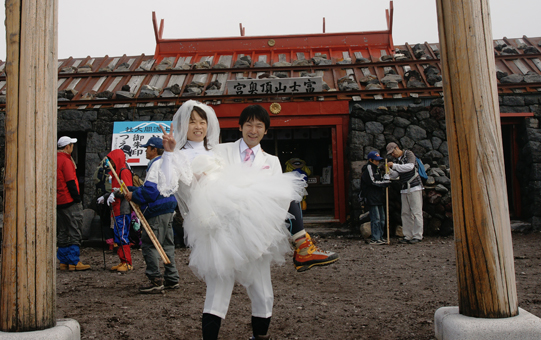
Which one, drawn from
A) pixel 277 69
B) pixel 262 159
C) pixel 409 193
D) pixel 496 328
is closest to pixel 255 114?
pixel 262 159

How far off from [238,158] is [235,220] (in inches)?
20.5

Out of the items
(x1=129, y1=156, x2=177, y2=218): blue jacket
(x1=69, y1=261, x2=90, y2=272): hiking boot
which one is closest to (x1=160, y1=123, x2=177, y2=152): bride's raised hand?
(x1=129, y1=156, x2=177, y2=218): blue jacket

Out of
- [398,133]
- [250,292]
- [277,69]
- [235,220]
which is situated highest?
[277,69]

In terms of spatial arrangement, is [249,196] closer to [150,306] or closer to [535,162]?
[150,306]

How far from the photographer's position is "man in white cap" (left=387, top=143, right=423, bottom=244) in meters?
7.50

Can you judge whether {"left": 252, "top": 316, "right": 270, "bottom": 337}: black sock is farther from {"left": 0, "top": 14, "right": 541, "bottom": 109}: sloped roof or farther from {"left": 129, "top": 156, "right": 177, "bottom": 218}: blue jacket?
{"left": 0, "top": 14, "right": 541, "bottom": 109}: sloped roof

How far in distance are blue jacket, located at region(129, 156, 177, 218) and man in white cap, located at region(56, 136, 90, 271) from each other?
168 centimetres

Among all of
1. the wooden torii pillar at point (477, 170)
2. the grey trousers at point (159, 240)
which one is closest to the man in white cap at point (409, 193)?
the grey trousers at point (159, 240)

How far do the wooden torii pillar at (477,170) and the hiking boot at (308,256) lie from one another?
2.61 feet

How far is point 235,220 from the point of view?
7.91 ft

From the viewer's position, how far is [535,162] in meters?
8.37

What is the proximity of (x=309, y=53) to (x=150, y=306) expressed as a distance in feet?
28.9

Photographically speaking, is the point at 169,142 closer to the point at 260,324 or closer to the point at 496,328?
the point at 260,324

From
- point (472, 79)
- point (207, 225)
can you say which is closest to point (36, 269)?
point (207, 225)
